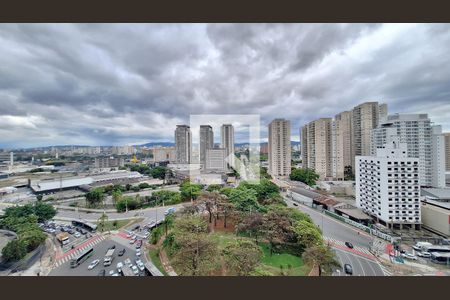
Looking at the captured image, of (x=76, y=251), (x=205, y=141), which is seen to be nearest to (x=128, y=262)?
(x=76, y=251)

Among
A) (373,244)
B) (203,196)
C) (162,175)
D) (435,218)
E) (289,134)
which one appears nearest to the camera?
(373,244)

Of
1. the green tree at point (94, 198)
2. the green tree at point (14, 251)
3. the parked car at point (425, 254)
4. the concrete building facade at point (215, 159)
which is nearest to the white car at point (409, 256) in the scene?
the parked car at point (425, 254)

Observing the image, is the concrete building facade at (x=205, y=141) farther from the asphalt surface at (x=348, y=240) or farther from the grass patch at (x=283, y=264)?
the grass patch at (x=283, y=264)

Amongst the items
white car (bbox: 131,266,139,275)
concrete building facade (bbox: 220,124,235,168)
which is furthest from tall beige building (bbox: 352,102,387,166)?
white car (bbox: 131,266,139,275)

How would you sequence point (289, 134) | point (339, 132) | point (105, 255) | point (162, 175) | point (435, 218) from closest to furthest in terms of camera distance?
point (105, 255), point (435, 218), point (339, 132), point (289, 134), point (162, 175)

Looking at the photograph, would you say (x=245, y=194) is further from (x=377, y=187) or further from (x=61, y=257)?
(x=61, y=257)

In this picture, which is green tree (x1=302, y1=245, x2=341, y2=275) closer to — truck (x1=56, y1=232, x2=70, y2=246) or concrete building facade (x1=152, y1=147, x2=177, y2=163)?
truck (x1=56, y1=232, x2=70, y2=246)

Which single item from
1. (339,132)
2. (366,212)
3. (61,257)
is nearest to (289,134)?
(339,132)
